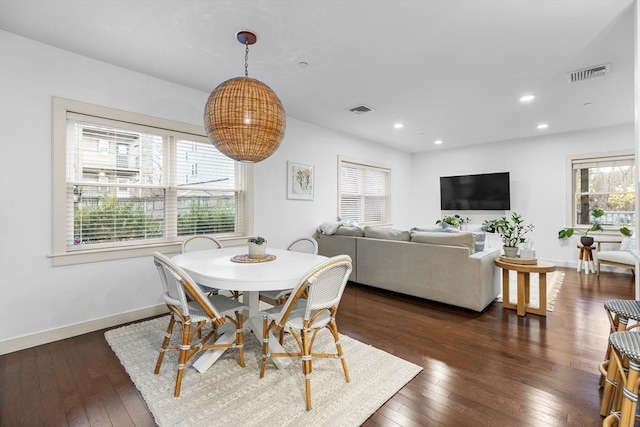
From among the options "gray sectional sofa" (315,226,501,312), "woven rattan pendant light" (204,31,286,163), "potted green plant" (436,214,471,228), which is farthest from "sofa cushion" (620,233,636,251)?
"woven rattan pendant light" (204,31,286,163)

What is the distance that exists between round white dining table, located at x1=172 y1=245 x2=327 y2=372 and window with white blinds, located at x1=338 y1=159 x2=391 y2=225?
3.05m

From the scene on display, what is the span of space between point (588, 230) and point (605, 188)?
2.75 ft

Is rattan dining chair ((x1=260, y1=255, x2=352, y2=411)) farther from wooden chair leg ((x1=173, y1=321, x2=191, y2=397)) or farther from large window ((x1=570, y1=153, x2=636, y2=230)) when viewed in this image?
large window ((x1=570, y1=153, x2=636, y2=230))

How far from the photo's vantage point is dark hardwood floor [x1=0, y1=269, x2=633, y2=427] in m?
1.68

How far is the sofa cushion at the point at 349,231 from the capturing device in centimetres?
440

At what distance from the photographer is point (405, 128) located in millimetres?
5168

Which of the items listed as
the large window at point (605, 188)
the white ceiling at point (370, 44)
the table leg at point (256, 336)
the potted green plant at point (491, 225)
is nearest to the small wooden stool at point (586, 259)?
the large window at point (605, 188)

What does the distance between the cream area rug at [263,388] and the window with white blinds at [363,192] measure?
11.1 ft

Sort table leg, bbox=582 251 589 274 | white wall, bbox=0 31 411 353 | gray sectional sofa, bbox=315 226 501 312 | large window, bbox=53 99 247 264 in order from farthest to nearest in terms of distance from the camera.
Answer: table leg, bbox=582 251 589 274 < gray sectional sofa, bbox=315 226 501 312 < large window, bbox=53 99 247 264 < white wall, bbox=0 31 411 353

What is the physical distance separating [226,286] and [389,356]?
1408 mm

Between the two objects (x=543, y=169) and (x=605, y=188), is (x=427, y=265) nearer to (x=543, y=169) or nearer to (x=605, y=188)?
(x=543, y=169)

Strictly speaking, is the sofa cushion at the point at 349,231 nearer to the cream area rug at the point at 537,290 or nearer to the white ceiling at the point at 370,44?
the white ceiling at the point at 370,44

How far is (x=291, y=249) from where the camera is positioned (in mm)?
3723

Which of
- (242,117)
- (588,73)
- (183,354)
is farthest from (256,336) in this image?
(588,73)
